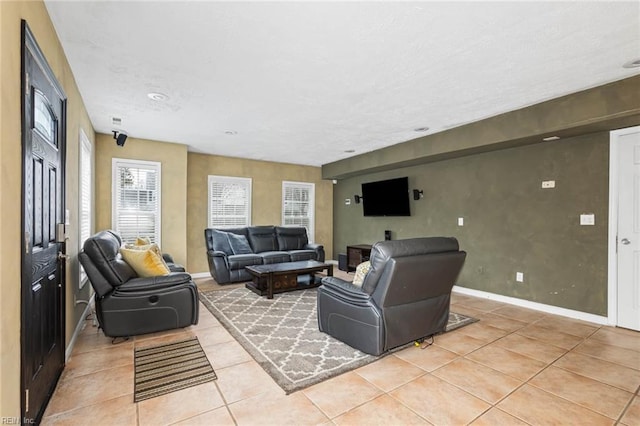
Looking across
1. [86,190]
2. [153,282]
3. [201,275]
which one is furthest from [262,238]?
[153,282]

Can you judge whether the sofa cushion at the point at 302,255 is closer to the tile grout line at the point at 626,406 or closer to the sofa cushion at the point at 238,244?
the sofa cushion at the point at 238,244

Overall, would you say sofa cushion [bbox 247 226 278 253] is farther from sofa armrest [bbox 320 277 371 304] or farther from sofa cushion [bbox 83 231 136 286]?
sofa armrest [bbox 320 277 371 304]

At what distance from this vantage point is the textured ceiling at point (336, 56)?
6.36ft

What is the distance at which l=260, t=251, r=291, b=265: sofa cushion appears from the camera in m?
5.72

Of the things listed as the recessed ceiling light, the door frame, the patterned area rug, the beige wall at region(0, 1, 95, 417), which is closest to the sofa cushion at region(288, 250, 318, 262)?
the patterned area rug

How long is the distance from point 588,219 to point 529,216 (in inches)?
25.3

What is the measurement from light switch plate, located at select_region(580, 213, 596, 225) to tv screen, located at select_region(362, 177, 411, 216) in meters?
2.63

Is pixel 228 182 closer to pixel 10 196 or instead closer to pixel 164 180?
pixel 164 180

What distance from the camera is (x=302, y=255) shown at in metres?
6.23

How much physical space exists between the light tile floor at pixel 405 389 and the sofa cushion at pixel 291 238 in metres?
3.52

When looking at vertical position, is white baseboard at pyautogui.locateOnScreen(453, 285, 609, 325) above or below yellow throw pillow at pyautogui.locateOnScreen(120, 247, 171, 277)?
below

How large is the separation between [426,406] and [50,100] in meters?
3.33

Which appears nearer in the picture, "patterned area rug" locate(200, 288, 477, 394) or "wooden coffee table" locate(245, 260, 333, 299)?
"patterned area rug" locate(200, 288, 477, 394)

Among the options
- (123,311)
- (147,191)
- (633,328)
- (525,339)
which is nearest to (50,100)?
(123,311)
